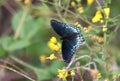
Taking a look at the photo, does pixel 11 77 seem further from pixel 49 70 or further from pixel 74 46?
pixel 74 46

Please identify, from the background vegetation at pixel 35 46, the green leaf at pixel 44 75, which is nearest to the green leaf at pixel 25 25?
the background vegetation at pixel 35 46

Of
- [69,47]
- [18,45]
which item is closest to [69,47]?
[69,47]

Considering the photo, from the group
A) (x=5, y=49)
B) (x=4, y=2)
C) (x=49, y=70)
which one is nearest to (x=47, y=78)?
(x=49, y=70)

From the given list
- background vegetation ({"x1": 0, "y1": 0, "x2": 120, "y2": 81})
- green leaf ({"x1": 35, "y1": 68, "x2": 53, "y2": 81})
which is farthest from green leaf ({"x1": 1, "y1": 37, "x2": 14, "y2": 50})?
green leaf ({"x1": 35, "y1": 68, "x2": 53, "y2": 81})

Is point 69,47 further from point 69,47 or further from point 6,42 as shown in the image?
point 6,42

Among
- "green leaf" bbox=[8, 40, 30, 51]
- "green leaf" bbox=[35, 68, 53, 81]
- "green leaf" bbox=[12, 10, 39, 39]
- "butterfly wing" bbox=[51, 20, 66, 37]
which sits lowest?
"butterfly wing" bbox=[51, 20, 66, 37]

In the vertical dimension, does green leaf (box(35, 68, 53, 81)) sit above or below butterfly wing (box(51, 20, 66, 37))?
above

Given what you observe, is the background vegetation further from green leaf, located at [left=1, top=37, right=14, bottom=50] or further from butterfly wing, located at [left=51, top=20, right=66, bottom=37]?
butterfly wing, located at [left=51, top=20, right=66, bottom=37]
